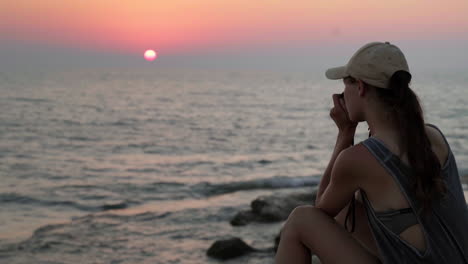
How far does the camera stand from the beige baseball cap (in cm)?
290

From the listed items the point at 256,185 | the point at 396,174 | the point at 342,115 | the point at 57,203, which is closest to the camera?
the point at 396,174

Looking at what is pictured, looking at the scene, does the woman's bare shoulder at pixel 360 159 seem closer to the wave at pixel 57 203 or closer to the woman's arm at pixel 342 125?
the woman's arm at pixel 342 125

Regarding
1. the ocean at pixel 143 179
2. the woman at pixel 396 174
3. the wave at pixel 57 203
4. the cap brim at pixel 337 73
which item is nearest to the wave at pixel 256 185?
the ocean at pixel 143 179

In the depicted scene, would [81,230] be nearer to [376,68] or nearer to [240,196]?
[240,196]

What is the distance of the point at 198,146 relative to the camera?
22.0 metres

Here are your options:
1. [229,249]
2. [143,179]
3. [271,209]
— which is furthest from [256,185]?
[229,249]

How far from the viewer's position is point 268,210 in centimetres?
980

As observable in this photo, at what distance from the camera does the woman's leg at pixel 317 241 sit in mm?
3104

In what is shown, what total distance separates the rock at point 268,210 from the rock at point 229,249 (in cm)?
184

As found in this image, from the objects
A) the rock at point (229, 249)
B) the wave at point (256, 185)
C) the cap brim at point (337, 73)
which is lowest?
the wave at point (256, 185)

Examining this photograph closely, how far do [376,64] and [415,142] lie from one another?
46cm

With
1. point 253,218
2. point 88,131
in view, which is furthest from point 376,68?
point 88,131

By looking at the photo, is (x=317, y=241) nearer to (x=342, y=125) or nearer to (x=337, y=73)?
(x=342, y=125)

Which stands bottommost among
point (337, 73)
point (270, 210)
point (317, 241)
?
point (270, 210)
